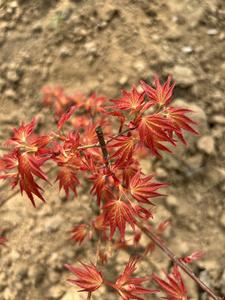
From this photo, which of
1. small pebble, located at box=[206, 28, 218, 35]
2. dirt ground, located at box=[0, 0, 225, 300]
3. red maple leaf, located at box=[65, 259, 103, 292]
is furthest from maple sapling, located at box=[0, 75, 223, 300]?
small pebble, located at box=[206, 28, 218, 35]

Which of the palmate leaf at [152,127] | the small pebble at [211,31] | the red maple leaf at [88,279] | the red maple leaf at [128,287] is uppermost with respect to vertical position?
the palmate leaf at [152,127]

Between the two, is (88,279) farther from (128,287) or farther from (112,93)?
(112,93)

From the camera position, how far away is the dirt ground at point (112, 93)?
5.40 feet

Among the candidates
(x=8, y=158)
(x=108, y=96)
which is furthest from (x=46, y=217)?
(x=108, y=96)

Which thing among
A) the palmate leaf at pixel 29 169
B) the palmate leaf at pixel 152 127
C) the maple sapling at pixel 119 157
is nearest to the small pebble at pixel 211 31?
the maple sapling at pixel 119 157

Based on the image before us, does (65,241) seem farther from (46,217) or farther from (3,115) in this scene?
(3,115)

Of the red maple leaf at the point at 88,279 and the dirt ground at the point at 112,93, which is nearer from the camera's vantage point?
the red maple leaf at the point at 88,279

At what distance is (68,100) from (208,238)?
131cm

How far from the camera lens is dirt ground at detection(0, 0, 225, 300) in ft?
5.40

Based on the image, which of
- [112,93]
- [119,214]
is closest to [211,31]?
[112,93]

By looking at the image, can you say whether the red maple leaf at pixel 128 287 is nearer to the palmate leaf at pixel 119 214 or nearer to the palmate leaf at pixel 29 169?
the palmate leaf at pixel 119 214

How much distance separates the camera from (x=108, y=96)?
1886 mm

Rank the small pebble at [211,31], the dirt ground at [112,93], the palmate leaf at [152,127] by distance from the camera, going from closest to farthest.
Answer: the palmate leaf at [152,127], the dirt ground at [112,93], the small pebble at [211,31]

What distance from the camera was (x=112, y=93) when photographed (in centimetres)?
189
